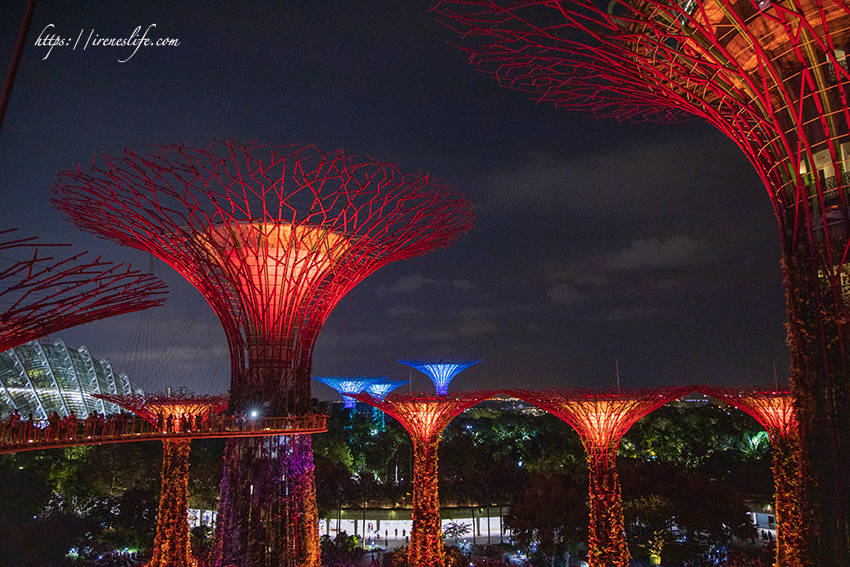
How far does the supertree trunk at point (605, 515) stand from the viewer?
45.5 ft

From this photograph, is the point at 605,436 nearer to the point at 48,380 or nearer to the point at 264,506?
the point at 264,506

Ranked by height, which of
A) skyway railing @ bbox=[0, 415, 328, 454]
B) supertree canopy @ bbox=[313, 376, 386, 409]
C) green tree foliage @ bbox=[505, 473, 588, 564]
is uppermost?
supertree canopy @ bbox=[313, 376, 386, 409]

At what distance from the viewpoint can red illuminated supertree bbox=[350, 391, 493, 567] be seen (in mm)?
15883

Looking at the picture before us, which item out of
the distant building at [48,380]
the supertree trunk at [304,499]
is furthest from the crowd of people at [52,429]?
the distant building at [48,380]

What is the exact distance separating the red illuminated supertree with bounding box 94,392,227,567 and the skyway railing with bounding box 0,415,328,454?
4903mm

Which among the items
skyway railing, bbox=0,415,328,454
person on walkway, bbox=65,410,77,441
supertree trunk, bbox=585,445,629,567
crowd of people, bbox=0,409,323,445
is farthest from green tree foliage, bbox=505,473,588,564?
person on walkway, bbox=65,410,77,441

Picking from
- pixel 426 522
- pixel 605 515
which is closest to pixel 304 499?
pixel 426 522

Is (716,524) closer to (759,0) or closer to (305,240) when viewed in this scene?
(305,240)

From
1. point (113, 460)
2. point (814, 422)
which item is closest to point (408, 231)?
point (814, 422)

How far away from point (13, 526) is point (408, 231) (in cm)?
1806

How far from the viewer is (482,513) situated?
2902cm

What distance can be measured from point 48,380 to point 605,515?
1975 inches

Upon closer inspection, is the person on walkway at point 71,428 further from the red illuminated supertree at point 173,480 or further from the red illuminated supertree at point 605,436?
the red illuminated supertree at point 605,436

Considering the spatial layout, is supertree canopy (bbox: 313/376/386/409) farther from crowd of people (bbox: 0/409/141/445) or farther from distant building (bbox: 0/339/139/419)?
crowd of people (bbox: 0/409/141/445)
